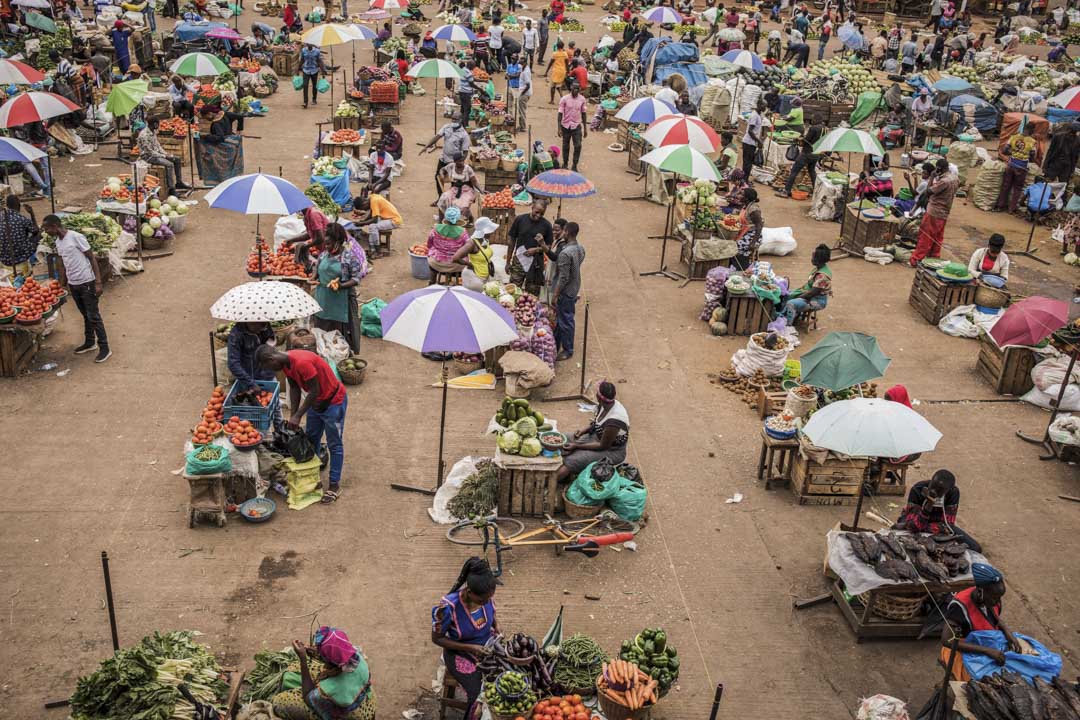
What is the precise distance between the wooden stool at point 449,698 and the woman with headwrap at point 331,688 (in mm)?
656

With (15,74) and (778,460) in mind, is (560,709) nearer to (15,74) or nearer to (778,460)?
(778,460)

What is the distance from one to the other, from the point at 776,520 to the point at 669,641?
7.42 ft

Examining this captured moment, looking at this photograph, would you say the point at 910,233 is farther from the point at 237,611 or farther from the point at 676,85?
the point at 237,611

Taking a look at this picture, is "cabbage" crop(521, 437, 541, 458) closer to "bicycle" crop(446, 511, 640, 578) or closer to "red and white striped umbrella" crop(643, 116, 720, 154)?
"bicycle" crop(446, 511, 640, 578)

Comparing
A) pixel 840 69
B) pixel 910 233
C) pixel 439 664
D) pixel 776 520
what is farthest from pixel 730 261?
pixel 840 69

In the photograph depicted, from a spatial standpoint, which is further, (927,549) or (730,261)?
(730,261)

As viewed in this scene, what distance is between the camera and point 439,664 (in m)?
7.60

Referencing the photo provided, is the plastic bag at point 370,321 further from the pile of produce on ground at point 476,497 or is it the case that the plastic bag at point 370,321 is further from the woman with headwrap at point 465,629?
the woman with headwrap at point 465,629

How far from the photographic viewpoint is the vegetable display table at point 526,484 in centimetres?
919

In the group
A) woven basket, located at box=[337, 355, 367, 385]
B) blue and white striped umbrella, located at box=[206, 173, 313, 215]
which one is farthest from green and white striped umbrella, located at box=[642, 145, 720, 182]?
woven basket, located at box=[337, 355, 367, 385]

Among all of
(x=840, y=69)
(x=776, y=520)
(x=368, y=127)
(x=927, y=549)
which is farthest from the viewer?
(x=840, y=69)

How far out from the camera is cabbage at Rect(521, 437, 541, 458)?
9.15 m

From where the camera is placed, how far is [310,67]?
24.0 m

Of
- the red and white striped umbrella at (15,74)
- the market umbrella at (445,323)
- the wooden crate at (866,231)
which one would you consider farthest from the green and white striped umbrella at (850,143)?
the red and white striped umbrella at (15,74)
